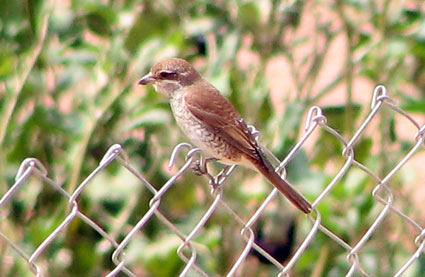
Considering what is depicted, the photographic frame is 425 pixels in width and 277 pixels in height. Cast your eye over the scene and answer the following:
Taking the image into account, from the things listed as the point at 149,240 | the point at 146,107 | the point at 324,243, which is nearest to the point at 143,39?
the point at 146,107

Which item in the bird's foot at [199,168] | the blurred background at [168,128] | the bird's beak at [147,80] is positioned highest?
the bird's beak at [147,80]

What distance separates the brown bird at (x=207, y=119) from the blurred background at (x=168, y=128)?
34.9 inches

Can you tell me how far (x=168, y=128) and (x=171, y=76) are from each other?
1296 millimetres

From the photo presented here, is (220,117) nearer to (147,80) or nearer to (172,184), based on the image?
(147,80)

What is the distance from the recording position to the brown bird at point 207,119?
3.54 metres

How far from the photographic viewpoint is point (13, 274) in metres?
4.89

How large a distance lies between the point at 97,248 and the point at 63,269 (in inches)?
6.8

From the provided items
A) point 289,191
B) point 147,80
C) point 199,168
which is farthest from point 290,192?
point 147,80

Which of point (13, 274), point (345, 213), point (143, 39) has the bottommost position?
point (13, 274)

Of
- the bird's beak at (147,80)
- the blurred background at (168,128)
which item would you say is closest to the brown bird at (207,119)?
the bird's beak at (147,80)

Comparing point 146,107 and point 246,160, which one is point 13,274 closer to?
point 146,107

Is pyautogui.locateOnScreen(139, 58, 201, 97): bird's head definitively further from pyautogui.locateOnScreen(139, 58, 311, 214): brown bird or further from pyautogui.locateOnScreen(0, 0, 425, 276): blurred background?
pyautogui.locateOnScreen(0, 0, 425, 276): blurred background

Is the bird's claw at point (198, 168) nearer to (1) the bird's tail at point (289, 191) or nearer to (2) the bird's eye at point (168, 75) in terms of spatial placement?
(1) the bird's tail at point (289, 191)

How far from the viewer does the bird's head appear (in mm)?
3904
